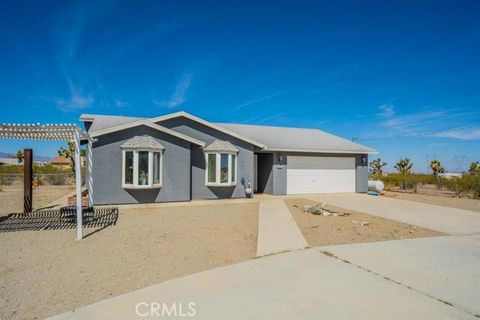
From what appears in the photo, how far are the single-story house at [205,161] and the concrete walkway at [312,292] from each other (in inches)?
363

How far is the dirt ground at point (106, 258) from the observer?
3977 mm

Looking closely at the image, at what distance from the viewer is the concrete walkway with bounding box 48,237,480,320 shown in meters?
3.35

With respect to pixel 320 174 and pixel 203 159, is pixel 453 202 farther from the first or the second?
pixel 203 159

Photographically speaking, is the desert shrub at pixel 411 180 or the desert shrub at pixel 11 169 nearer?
the desert shrub at pixel 411 180

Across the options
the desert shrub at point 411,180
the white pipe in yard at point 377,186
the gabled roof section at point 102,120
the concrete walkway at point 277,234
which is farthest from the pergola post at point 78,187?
the desert shrub at point 411,180

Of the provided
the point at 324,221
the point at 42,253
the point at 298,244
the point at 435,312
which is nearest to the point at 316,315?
the point at 435,312

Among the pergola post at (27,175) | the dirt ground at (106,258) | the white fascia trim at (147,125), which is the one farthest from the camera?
the white fascia trim at (147,125)

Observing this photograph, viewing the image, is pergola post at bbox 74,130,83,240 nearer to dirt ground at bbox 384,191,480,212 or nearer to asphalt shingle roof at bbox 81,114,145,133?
asphalt shingle roof at bbox 81,114,145,133

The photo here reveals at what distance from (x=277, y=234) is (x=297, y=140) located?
1287cm

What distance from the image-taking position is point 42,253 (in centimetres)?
595

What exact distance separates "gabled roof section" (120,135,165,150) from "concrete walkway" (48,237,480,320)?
9.03 m

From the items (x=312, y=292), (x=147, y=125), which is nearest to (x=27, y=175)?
(x=147, y=125)

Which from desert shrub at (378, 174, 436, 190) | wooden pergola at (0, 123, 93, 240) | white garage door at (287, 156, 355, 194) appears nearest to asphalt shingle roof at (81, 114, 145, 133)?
wooden pergola at (0, 123, 93, 240)

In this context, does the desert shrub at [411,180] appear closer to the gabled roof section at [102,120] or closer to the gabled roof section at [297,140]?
the gabled roof section at [297,140]
